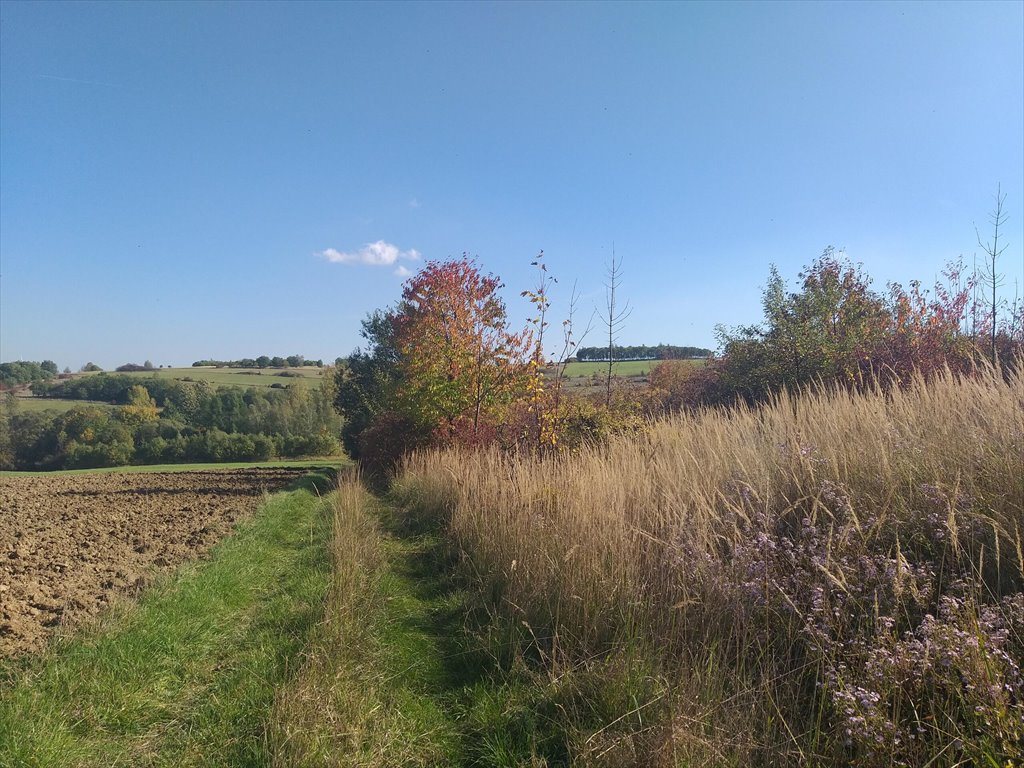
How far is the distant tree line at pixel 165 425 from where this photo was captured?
44562mm

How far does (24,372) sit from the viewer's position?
69.0 metres

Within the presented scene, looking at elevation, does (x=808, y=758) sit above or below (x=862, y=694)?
below

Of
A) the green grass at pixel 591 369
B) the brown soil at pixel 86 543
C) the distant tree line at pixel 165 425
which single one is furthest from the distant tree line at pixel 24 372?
the green grass at pixel 591 369

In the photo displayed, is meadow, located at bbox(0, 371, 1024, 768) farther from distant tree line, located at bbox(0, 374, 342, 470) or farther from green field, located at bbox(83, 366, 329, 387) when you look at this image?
green field, located at bbox(83, 366, 329, 387)

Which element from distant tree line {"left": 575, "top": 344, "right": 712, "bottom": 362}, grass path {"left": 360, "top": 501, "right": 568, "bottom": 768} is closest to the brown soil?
grass path {"left": 360, "top": 501, "right": 568, "bottom": 768}

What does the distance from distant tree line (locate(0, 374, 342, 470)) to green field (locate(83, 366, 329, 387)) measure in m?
5.72

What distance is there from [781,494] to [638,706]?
1967 mm

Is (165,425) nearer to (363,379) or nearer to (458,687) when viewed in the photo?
(363,379)

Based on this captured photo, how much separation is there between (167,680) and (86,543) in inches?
223

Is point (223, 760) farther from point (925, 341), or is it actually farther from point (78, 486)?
point (78, 486)

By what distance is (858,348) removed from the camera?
13234mm

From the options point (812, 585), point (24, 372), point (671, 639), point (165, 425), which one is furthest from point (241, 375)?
point (812, 585)

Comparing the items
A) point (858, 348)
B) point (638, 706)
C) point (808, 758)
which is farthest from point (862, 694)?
point (858, 348)

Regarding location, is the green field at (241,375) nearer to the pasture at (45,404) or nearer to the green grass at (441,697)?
the pasture at (45,404)
